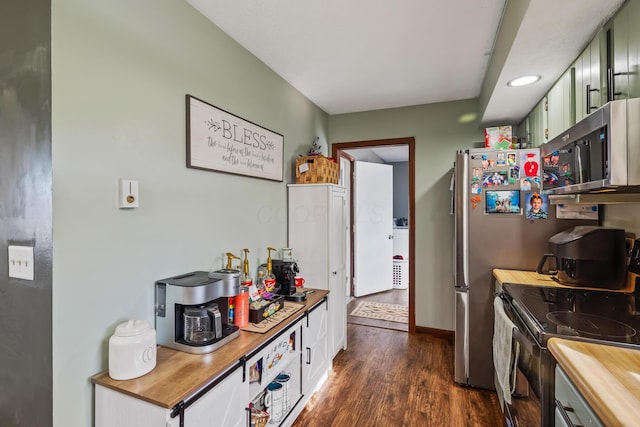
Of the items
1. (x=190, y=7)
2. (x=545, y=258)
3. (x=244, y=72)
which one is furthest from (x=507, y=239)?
(x=190, y=7)

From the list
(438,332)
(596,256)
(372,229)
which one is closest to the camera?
(596,256)

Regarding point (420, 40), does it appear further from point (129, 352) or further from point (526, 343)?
point (129, 352)

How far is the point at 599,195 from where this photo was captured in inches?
61.2

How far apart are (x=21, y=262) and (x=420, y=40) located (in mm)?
2423

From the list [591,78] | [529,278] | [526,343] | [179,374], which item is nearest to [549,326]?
[526,343]

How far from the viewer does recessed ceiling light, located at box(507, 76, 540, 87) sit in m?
1.98

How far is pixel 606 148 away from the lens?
3.56 ft

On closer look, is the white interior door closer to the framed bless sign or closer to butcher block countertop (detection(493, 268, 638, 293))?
the framed bless sign

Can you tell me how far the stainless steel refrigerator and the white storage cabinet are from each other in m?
0.97

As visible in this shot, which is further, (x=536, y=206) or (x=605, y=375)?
(x=536, y=206)

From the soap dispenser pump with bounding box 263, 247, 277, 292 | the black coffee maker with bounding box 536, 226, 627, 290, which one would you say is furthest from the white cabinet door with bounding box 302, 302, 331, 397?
the black coffee maker with bounding box 536, 226, 627, 290

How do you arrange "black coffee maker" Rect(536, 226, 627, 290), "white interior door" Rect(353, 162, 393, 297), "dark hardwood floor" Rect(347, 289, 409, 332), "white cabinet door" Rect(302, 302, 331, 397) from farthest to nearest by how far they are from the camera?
"white interior door" Rect(353, 162, 393, 297), "dark hardwood floor" Rect(347, 289, 409, 332), "white cabinet door" Rect(302, 302, 331, 397), "black coffee maker" Rect(536, 226, 627, 290)

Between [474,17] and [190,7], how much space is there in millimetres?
1614

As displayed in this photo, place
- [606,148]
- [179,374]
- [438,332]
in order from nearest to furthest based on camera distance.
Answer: [606,148] → [179,374] → [438,332]
